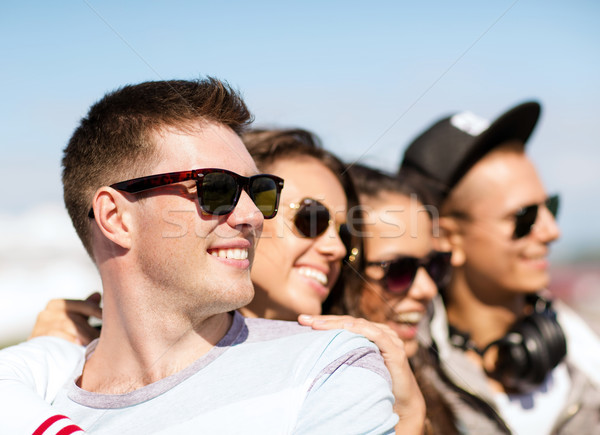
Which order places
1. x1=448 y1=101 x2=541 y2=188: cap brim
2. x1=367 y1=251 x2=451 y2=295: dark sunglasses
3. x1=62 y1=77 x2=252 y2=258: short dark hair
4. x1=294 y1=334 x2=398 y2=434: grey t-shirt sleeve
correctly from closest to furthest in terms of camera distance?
x1=294 y1=334 x2=398 y2=434: grey t-shirt sleeve → x1=62 y1=77 x2=252 y2=258: short dark hair → x1=367 y1=251 x2=451 y2=295: dark sunglasses → x1=448 y1=101 x2=541 y2=188: cap brim

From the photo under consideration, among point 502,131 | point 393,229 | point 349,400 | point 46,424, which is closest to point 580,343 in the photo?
point 502,131

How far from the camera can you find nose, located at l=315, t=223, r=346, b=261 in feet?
9.60

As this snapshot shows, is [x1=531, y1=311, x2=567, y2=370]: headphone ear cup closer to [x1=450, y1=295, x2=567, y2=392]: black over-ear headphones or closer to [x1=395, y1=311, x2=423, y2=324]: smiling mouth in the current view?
[x1=450, y1=295, x2=567, y2=392]: black over-ear headphones

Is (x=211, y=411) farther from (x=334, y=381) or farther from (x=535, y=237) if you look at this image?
(x=535, y=237)

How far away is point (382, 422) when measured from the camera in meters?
1.61

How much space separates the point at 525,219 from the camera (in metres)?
4.14

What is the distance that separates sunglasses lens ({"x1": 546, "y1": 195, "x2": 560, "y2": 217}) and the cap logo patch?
793mm

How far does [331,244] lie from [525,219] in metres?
1.98

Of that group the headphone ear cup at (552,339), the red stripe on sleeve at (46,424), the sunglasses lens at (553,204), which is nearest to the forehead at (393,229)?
the headphone ear cup at (552,339)

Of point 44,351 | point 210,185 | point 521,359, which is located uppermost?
point 210,185

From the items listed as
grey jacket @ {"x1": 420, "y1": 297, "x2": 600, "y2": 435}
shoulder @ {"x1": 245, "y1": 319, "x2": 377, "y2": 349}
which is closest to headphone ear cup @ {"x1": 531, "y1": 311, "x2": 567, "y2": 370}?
grey jacket @ {"x1": 420, "y1": 297, "x2": 600, "y2": 435}

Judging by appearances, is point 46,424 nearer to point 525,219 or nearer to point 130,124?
point 130,124

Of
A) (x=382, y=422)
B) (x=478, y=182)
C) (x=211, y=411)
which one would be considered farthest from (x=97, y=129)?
(x=478, y=182)

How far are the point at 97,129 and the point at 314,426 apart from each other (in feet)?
4.79
